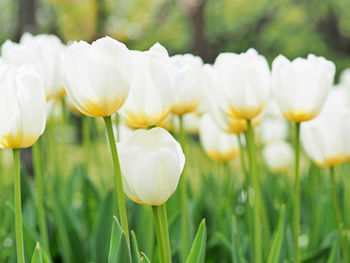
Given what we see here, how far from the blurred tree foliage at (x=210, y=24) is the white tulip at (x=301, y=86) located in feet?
24.1

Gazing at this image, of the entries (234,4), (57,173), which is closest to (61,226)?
(57,173)

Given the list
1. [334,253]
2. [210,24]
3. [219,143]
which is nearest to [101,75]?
[334,253]

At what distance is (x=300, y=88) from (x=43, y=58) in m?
0.62

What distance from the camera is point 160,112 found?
861mm

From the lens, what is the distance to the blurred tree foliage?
31.8 feet

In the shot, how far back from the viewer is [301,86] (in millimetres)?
1010

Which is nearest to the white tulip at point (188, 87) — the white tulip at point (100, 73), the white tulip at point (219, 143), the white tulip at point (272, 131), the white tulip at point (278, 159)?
the white tulip at point (100, 73)

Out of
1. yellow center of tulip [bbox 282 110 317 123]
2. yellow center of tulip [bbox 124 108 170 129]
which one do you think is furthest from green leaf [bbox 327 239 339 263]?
yellow center of tulip [bbox 124 108 170 129]

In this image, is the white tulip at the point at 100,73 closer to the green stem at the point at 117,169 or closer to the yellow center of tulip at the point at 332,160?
the green stem at the point at 117,169

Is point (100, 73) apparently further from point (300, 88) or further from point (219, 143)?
point (219, 143)

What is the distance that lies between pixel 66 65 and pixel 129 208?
2.28ft

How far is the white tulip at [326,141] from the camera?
1285mm

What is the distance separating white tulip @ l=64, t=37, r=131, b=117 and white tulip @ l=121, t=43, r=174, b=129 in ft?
0.21

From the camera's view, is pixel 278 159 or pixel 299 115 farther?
pixel 278 159
